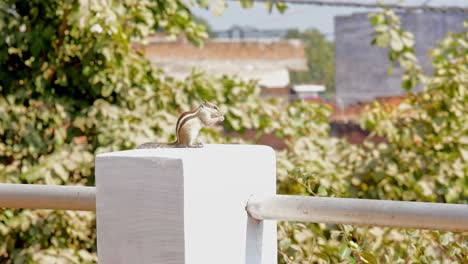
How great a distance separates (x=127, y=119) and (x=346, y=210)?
2.81 m

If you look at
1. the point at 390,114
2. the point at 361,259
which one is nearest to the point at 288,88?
the point at 390,114

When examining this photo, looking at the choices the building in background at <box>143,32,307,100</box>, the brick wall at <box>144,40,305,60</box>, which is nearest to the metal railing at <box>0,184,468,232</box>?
the building in background at <box>143,32,307,100</box>

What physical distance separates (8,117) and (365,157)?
1.97 meters

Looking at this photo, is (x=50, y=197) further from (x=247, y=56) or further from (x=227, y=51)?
(x=247, y=56)

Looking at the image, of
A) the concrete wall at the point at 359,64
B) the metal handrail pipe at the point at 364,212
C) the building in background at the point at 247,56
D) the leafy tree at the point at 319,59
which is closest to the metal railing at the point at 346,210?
the metal handrail pipe at the point at 364,212

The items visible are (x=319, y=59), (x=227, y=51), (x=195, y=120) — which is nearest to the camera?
(x=195, y=120)

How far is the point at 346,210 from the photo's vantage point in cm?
174

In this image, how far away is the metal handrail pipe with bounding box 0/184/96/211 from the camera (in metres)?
2.02

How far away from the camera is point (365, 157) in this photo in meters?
5.14

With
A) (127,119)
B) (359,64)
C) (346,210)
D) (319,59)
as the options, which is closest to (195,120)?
(346,210)

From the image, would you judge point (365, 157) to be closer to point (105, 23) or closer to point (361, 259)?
point (105, 23)

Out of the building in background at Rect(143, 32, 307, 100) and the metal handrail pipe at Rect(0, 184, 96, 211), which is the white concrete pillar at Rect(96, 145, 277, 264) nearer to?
the metal handrail pipe at Rect(0, 184, 96, 211)

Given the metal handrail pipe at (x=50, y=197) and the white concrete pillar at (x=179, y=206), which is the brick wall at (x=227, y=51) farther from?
the white concrete pillar at (x=179, y=206)

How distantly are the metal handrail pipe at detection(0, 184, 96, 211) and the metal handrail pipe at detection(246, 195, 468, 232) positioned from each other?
385 mm
